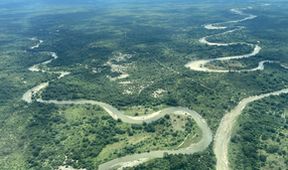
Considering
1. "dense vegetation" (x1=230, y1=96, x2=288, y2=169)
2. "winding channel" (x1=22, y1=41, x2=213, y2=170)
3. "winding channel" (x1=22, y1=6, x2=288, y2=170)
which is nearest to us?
"dense vegetation" (x1=230, y1=96, x2=288, y2=169)

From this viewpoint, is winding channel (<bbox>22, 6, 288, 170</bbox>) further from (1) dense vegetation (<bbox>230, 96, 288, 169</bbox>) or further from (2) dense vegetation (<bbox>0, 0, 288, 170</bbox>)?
(1) dense vegetation (<bbox>230, 96, 288, 169</bbox>)

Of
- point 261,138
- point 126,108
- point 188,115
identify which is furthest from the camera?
point 126,108

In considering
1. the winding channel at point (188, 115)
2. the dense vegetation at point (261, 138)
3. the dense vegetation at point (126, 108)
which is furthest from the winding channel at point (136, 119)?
the dense vegetation at point (261, 138)

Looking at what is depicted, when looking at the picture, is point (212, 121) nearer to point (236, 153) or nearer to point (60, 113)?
point (236, 153)

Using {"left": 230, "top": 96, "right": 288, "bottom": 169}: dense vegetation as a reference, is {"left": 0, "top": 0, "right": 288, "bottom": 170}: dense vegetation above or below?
above

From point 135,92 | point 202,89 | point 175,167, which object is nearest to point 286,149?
point 175,167

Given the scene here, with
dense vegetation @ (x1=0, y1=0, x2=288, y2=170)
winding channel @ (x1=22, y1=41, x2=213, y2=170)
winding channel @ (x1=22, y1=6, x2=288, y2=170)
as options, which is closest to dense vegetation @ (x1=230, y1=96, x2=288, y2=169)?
dense vegetation @ (x1=0, y1=0, x2=288, y2=170)

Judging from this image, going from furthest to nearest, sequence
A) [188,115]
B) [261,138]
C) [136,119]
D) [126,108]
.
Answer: [126,108]
[188,115]
[136,119]
[261,138]

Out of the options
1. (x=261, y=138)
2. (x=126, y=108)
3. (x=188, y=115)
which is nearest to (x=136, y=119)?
(x=126, y=108)

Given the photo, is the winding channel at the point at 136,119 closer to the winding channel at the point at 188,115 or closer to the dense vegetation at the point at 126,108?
the winding channel at the point at 188,115

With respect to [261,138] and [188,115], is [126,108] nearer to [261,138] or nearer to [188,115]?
[188,115]

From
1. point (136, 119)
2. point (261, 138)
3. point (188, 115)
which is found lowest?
point (261, 138)
